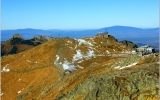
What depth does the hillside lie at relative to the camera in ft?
98.7

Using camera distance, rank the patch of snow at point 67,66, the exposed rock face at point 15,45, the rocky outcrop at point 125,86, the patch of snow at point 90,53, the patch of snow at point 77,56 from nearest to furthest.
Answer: the rocky outcrop at point 125,86 < the patch of snow at point 67,66 < the patch of snow at point 77,56 < the patch of snow at point 90,53 < the exposed rock face at point 15,45

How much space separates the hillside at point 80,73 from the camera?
30094mm

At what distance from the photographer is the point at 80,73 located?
4597 cm

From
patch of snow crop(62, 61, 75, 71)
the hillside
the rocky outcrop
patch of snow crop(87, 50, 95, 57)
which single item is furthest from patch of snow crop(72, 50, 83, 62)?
the rocky outcrop

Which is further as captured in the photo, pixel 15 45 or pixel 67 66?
pixel 15 45

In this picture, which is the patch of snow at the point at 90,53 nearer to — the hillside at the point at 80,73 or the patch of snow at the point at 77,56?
the hillside at the point at 80,73

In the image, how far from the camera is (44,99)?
42938mm

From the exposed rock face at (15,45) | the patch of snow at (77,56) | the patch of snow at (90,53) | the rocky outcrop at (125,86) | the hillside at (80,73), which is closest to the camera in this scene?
the rocky outcrop at (125,86)

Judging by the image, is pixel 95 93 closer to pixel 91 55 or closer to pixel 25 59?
pixel 91 55

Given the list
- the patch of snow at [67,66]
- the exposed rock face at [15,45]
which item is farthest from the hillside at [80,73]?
the exposed rock face at [15,45]

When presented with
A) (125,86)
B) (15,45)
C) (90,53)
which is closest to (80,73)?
(125,86)

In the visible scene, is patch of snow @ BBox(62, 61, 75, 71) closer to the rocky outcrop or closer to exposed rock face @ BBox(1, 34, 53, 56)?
the rocky outcrop

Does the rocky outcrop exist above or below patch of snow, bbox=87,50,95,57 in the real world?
below

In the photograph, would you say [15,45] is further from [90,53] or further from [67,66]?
[67,66]
